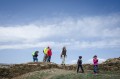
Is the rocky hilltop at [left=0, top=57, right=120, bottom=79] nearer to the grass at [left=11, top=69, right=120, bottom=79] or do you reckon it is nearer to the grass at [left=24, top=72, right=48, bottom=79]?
the grass at [left=11, top=69, right=120, bottom=79]

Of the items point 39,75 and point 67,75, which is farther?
point 39,75

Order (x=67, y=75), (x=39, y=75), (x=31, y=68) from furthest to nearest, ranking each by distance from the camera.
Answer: (x=31, y=68)
(x=39, y=75)
(x=67, y=75)

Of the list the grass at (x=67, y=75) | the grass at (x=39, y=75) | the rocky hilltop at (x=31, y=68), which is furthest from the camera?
the rocky hilltop at (x=31, y=68)

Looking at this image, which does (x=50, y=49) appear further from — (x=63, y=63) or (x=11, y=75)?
(x=11, y=75)

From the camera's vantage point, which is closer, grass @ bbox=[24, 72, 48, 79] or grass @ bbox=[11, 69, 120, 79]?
grass @ bbox=[11, 69, 120, 79]

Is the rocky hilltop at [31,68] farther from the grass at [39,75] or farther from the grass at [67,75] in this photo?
the grass at [39,75]

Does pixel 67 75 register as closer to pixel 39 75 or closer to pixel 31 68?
pixel 39 75

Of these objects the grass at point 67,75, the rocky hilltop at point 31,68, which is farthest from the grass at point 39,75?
the rocky hilltop at point 31,68

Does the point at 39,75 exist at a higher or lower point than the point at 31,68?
lower

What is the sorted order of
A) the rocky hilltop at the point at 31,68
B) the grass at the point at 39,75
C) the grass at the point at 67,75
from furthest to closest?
the rocky hilltop at the point at 31,68, the grass at the point at 39,75, the grass at the point at 67,75

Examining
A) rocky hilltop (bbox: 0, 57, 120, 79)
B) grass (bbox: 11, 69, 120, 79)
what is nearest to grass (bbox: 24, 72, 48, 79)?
grass (bbox: 11, 69, 120, 79)

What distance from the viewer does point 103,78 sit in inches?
987

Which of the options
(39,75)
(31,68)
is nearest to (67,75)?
(39,75)

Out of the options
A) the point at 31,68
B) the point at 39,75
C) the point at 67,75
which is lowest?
the point at 67,75
